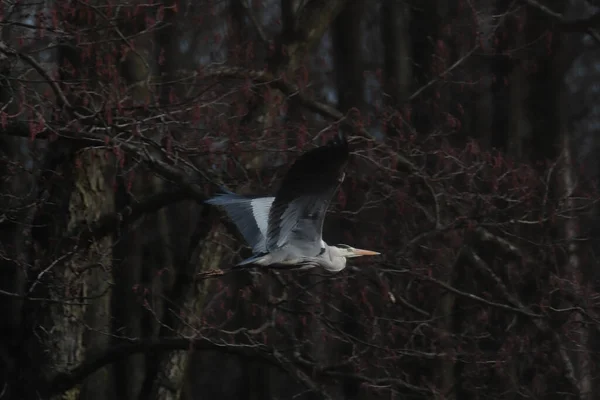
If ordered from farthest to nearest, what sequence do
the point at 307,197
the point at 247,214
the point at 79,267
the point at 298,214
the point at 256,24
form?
1. the point at 256,24
2. the point at 79,267
3. the point at 247,214
4. the point at 298,214
5. the point at 307,197

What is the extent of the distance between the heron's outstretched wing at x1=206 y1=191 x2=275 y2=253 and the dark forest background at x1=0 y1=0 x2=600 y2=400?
20 cm

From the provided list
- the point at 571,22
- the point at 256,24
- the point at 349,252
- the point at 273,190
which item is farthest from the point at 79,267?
the point at 571,22

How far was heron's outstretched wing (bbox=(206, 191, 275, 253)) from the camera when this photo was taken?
7.17 metres

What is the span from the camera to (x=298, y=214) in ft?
21.4

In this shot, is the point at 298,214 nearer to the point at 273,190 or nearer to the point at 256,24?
the point at 273,190

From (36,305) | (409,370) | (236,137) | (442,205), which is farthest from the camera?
(409,370)

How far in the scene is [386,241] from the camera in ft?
32.1

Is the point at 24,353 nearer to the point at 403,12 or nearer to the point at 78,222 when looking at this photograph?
the point at 78,222

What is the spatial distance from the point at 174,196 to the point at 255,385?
704 cm

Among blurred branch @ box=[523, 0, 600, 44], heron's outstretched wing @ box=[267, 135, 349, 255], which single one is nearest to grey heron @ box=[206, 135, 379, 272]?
heron's outstretched wing @ box=[267, 135, 349, 255]

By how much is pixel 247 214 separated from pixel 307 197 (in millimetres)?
1130

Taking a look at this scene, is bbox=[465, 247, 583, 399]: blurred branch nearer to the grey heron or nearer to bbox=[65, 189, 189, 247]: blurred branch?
the grey heron

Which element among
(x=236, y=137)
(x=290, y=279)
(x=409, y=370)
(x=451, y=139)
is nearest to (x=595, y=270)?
(x=409, y=370)

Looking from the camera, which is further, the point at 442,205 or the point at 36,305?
the point at 442,205
